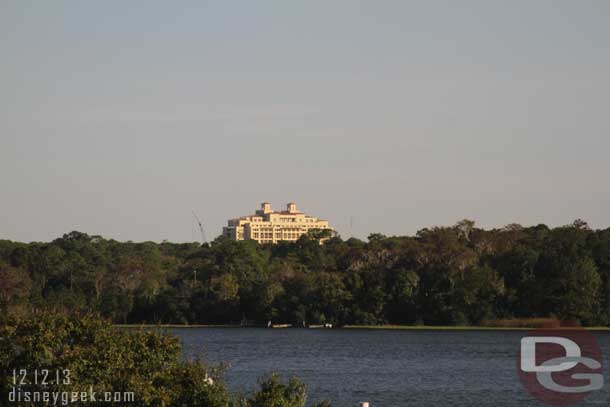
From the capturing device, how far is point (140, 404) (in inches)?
891

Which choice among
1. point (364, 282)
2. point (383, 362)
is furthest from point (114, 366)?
point (364, 282)

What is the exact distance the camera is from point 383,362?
243 ft

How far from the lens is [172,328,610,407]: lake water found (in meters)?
52.2

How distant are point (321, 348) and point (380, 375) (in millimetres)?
23896

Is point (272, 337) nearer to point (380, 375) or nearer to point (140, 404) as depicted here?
point (380, 375)

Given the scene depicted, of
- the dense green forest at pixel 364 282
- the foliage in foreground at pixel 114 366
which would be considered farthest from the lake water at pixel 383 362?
the dense green forest at pixel 364 282

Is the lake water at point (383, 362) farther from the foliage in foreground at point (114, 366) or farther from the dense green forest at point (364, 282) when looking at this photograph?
the dense green forest at point (364, 282)

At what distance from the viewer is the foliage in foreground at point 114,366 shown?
22859 mm

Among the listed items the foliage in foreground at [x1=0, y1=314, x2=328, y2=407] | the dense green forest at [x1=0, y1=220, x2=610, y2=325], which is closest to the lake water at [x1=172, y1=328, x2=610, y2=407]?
the foliage in foreground at [x1=0, y1=314, x2=328, y2=407]

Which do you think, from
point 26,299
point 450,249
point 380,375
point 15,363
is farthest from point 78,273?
point 15,363

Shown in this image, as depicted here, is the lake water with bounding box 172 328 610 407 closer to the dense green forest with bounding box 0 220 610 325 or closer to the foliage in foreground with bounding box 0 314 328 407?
the foliage in foreground with bounding box 0 314 328 407

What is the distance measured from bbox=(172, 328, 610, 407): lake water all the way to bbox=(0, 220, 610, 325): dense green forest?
4.48 metres

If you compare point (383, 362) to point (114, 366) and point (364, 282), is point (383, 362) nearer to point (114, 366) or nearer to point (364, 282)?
point (364, 282)

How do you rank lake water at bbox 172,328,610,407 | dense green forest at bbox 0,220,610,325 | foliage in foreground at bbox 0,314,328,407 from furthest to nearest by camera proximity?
dense green forest at bbox 0,220,610,325 < lake water at bbox 172,328,610,407 < foliage in foreground at bbox 0,314,328,407
